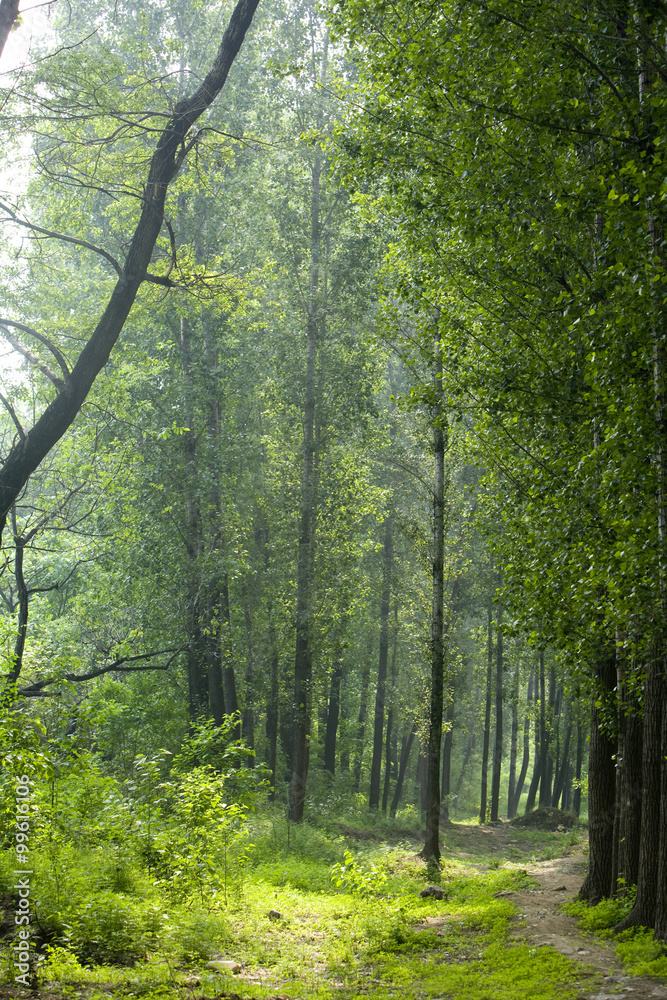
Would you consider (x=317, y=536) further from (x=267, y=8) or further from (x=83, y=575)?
(x=267, y=8)

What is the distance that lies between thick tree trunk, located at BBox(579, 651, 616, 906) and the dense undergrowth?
1.15m

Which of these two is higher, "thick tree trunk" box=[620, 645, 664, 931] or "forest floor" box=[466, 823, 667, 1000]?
"thick tree trunk" box=[620, 645, 664, 931]

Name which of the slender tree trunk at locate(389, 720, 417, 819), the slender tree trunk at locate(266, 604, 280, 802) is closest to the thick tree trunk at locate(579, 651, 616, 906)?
the slender tree trunk at locate(266, 604, 280, 802)

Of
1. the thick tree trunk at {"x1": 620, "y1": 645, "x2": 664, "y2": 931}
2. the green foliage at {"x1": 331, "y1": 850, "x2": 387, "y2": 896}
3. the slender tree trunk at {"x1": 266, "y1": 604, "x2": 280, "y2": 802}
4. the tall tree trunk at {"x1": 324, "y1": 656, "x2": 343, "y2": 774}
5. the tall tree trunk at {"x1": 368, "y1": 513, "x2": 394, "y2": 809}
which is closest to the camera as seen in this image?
the thick tree trunk at {"x1": 620, "y1": 645, "x2": 664, "y2": 931}

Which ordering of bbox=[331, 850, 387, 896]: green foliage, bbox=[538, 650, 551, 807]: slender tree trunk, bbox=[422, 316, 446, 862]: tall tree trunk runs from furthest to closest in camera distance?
bbox=[538, 650, 551, 807]: slender tree trunk < bbox=[422, 316, 446, 862]: tall tree trunk < bbox=[331, 850, 387, 896]: green foliage

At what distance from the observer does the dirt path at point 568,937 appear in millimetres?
5602

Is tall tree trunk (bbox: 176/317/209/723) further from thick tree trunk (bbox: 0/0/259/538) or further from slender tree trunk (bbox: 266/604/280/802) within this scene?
thick tree trunk (bbox: 0/0/259/538)

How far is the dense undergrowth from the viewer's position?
5520mm

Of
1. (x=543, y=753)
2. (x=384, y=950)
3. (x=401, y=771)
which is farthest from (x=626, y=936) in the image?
(x=543, y=753)

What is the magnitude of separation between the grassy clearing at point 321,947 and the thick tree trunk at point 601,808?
1165 mm

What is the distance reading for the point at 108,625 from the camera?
795 inches

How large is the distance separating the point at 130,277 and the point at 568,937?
819 cm

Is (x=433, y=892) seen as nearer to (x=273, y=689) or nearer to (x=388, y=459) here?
(x=388, y=459)

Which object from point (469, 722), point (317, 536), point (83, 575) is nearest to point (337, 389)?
point (317, 536)
